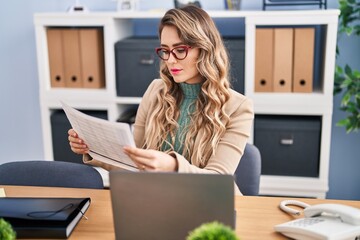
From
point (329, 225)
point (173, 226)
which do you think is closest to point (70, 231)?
point (173, 226)

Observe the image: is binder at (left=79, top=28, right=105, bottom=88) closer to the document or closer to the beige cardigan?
the beige cardigan

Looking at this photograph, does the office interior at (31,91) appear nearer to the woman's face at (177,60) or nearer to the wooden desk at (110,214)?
the woman's face at (177,60)

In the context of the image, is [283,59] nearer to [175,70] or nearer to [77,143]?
[175,70]

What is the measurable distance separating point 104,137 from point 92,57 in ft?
4.84

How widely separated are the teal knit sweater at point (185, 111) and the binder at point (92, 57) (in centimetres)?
114

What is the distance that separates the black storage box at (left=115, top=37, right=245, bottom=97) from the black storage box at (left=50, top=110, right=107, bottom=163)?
255mm

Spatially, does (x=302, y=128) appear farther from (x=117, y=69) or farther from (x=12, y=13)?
(x=12, y=13)

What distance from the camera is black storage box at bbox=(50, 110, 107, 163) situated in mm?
2957

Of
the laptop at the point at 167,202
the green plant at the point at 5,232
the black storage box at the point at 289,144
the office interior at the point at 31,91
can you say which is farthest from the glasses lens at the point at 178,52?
the office interior at the point at 31,91

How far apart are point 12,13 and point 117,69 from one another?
3.14 ft

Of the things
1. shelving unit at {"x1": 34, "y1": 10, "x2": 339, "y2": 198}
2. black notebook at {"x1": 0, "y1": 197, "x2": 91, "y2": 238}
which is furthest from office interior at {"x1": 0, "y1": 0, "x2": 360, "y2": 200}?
black notebook at {"x1": 0, "y1": 197, "x2": 91, "y2": 238}

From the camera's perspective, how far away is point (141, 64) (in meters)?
2.82

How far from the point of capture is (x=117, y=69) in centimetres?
286

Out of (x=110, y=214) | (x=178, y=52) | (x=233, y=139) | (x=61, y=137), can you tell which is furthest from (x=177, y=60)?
(x=61, y=137)
